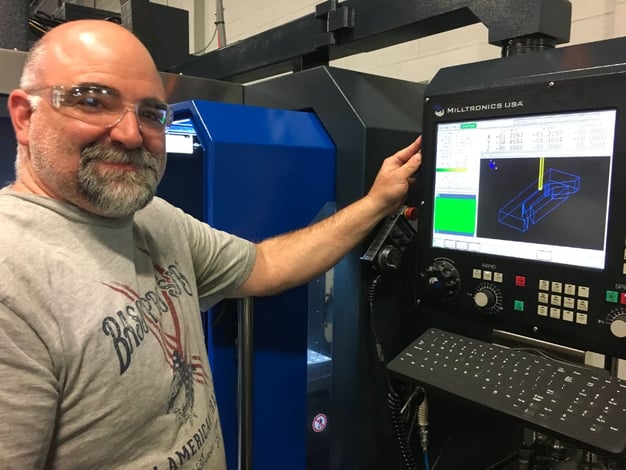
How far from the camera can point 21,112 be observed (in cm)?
94

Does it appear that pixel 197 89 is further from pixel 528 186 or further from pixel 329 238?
pixel 528 186

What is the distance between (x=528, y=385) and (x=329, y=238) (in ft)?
1.75

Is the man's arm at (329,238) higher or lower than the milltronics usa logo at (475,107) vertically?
lower

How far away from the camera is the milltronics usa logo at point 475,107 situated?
0.96 m

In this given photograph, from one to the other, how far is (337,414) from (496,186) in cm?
66

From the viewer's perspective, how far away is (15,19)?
1.58 m

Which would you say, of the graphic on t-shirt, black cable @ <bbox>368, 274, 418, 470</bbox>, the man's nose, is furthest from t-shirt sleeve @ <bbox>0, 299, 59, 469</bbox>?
black cable @ <bbox>368, 274, 418, 470</bbox>

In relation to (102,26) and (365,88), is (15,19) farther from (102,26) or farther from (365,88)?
(365,88)

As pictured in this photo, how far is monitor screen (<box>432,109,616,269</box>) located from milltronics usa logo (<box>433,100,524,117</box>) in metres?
0.02

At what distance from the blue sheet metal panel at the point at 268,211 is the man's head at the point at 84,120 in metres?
0.20

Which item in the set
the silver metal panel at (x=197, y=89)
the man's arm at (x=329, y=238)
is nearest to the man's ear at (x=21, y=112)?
the man's arm at (x=329, y=238)

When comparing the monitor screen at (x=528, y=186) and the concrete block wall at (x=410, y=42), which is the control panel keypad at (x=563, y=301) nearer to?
the monitor screen at (x=528, y=186)

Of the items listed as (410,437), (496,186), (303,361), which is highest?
(496,186)

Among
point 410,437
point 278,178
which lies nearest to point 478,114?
point 278,178
